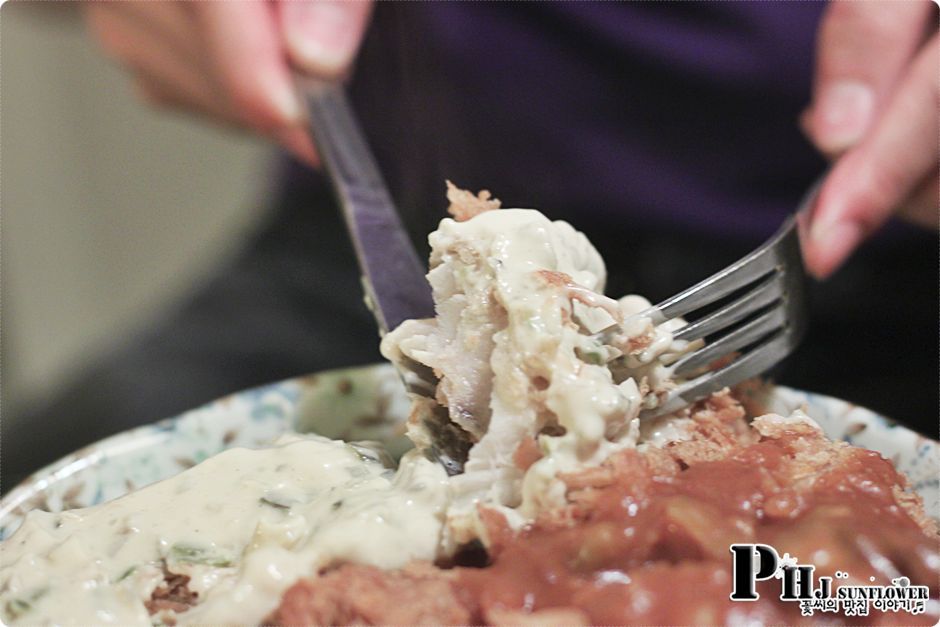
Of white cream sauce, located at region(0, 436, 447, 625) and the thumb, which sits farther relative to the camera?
the thumb

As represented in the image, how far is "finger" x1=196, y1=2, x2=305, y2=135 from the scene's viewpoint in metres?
1.96

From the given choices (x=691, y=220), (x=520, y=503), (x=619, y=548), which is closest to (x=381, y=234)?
(x=520, y=503)

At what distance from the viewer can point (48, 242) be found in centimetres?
435

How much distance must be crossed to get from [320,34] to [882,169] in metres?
1.15

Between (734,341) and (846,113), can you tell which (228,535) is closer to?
(734,341)

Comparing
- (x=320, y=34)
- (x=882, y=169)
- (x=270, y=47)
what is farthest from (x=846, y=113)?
(x=270, y=47)

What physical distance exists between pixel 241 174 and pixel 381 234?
3.37 metres

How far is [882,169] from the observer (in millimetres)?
1660

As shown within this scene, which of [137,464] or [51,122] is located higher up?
[51,122]

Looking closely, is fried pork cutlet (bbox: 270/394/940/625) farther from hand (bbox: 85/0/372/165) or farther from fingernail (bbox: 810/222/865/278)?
hand (bbox: 85/0/372/165)

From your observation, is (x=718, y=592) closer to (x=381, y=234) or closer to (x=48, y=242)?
(x=381, y=234)

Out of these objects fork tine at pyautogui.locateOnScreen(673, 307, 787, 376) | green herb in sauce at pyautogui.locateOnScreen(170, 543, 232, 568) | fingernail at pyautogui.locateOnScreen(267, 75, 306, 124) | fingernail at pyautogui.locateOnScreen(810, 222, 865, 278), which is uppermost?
fingernail at pyautogui.locateOnScreen(267, 75, 306, 124)

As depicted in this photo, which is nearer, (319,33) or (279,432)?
(279,432)

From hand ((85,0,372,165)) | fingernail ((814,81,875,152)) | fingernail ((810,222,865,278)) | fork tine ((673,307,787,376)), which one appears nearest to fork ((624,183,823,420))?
fork tine ((673,307,787,376))
